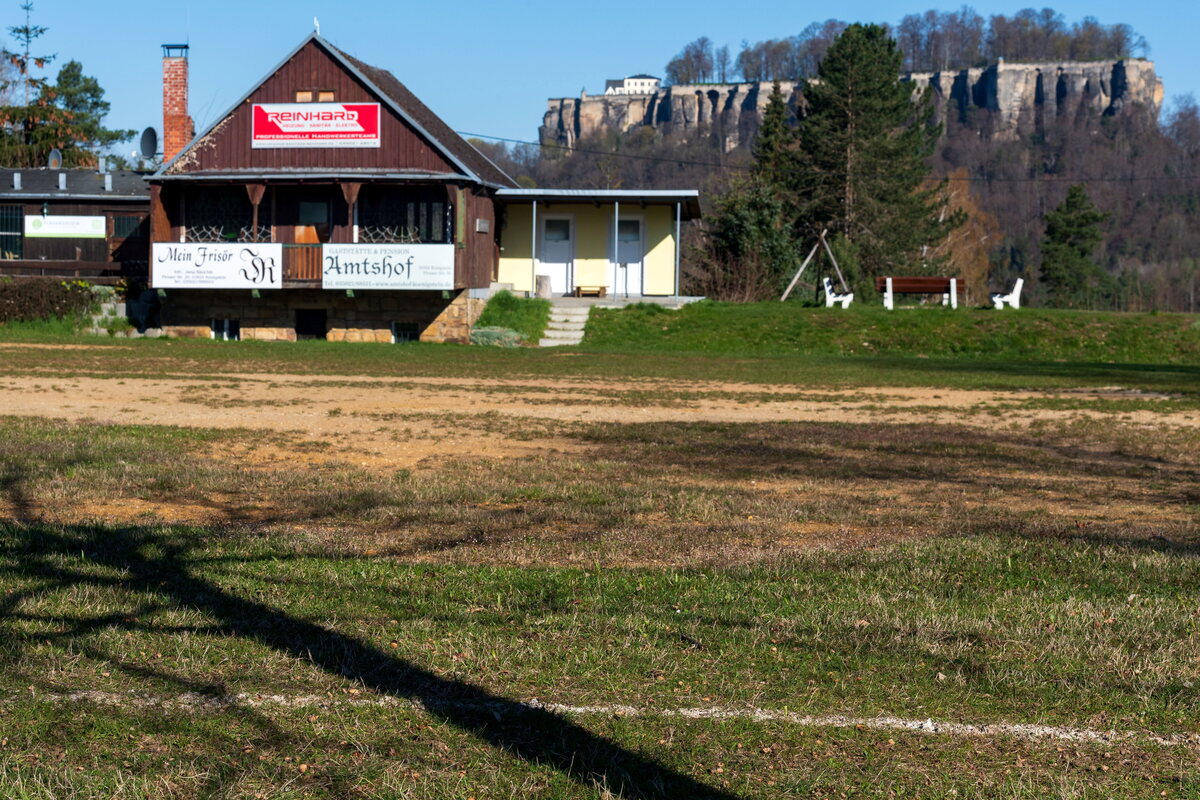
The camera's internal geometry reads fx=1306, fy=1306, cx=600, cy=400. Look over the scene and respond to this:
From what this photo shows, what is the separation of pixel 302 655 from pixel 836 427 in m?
10.4

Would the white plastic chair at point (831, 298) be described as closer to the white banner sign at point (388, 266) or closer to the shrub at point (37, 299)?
the white banner sign at point (388, 266)

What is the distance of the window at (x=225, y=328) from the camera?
116ft

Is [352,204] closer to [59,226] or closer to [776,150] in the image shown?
[59,226]

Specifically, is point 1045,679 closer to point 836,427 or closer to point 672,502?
point 672,502

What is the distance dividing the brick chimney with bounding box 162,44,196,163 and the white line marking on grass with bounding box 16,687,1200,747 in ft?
123

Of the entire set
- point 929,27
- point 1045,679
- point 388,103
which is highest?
point 929,27

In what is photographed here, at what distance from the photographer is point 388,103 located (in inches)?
1340

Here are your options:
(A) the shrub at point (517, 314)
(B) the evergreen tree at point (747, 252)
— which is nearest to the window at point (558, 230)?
(A) the shrub at point (517, 314)

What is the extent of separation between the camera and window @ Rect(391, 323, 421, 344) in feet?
114

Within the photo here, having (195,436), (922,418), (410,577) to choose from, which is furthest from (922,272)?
(410,577)

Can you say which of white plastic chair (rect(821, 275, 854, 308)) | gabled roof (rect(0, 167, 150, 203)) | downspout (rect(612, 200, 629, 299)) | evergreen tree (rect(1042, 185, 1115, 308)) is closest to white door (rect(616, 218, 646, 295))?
downspout (rect(612, 200, 629, 299))

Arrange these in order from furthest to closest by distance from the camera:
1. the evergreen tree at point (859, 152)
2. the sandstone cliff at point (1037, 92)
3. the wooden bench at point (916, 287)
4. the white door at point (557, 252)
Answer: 1. the sandstone cliff at point (1037, 92)
2. the evergreen tree at point (859, 152)
3. the white door at point (557, 252)
4. the wooden bench at point (916, 287)

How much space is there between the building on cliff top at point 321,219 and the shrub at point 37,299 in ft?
7.55

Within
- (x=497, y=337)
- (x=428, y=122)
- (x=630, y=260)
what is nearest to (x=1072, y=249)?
(x=630, y=260)
